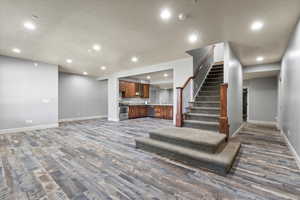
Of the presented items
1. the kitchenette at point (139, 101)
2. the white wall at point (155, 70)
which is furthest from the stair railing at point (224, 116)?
the kitchenette at point (139, 101)

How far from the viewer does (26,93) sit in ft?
16.8

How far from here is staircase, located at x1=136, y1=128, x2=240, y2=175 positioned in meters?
2.21

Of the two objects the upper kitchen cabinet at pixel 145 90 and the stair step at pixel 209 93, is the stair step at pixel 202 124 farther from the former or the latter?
the upper kitchen cabinet at pixel 145 90

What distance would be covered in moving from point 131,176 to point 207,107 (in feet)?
10.8

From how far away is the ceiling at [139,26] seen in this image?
7.33 ft

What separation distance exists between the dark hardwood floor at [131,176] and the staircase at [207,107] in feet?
3.55

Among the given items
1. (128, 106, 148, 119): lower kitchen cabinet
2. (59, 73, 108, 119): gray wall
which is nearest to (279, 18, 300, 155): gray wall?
(128, 106, 148, 119): lower kitchen cabinet

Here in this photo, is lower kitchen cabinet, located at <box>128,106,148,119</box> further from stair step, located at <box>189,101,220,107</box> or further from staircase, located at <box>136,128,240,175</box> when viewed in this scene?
staircase, located at <box>136,128,240,175</box>

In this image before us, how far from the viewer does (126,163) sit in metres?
2.48

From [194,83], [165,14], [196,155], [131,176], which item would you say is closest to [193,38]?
[165,14]

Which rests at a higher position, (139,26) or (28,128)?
(139,26)

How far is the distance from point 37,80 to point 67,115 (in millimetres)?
2716

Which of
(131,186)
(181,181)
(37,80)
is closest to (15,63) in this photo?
(37,80)

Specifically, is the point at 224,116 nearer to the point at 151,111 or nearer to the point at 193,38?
the point at 193,38
